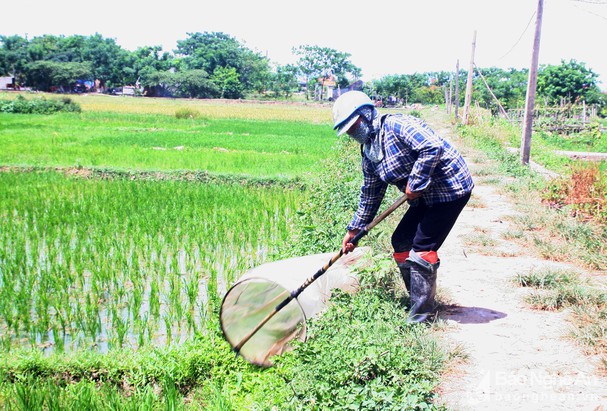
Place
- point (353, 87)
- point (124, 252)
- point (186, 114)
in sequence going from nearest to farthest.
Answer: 1. point (124, 252)
2. point (186, 114)
3. point (353, 87)

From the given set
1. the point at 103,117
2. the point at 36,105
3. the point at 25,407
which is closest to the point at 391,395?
the point at 25,407

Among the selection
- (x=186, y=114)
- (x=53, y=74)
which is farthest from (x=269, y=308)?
(x=53, y=74)

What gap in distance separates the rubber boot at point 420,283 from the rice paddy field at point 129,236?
1.45 metres

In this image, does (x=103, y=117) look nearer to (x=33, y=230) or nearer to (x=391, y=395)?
(x=33, y=230)

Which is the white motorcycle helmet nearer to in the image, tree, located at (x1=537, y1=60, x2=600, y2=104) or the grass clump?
the grass clump

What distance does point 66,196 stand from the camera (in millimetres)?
8320

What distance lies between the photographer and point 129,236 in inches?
Result: 245

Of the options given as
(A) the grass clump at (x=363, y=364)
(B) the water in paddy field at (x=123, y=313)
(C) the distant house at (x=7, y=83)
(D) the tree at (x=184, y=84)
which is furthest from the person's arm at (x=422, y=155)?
(C) the distant house at (x=7, y=83)

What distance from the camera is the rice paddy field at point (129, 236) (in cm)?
421

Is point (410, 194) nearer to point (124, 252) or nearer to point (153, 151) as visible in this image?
point (124, 252)

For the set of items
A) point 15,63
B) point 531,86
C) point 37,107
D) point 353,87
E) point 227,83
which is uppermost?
point 15,63

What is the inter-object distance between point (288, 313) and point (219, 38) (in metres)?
82.6

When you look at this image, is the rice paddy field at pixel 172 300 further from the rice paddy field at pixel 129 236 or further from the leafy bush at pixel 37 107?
the leafy bush at pixel 37 107

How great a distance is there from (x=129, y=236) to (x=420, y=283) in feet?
12.6
